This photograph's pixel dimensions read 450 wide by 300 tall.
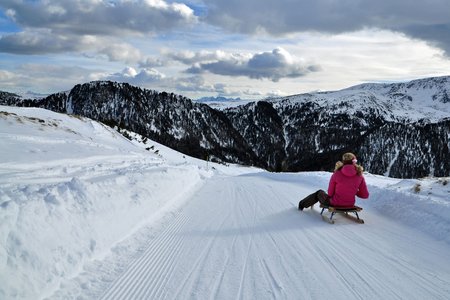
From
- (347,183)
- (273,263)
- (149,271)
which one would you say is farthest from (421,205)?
(149,271)

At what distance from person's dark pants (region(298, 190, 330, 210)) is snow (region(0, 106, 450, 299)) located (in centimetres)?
28

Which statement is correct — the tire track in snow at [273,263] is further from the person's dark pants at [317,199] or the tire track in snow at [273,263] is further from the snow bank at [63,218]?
the snow bank at [63,218]

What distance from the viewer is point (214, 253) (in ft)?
24.7

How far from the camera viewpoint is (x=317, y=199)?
1177cm

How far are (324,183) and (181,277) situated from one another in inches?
668

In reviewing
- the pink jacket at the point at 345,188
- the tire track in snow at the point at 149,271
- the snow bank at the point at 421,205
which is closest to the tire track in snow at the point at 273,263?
the tire track in snow at the point at 149,271

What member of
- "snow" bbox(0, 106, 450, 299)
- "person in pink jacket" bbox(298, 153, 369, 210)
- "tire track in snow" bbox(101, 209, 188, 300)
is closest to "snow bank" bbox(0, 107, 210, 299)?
"snow" bbox(0, 106, 450, 299)

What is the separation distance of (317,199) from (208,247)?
4.99 meters

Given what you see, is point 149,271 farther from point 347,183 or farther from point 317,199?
point 317,199

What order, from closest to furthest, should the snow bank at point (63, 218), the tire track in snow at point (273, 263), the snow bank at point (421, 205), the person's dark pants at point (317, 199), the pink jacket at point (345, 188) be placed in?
the snow bank at point (63, 218), the tire track in snow at point (273, 263), the snow bank at point (421, 205), the pink jacket at point (345, 188), the person's dark pants at point (317, 199)

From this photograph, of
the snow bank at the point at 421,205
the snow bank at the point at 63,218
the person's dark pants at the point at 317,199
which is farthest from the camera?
the person's dark pants at the point at 317,199

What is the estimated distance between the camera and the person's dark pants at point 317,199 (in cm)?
1114

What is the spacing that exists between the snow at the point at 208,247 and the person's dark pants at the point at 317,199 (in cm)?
28

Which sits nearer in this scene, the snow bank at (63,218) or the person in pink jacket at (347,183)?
the snow bank at (63,218)
